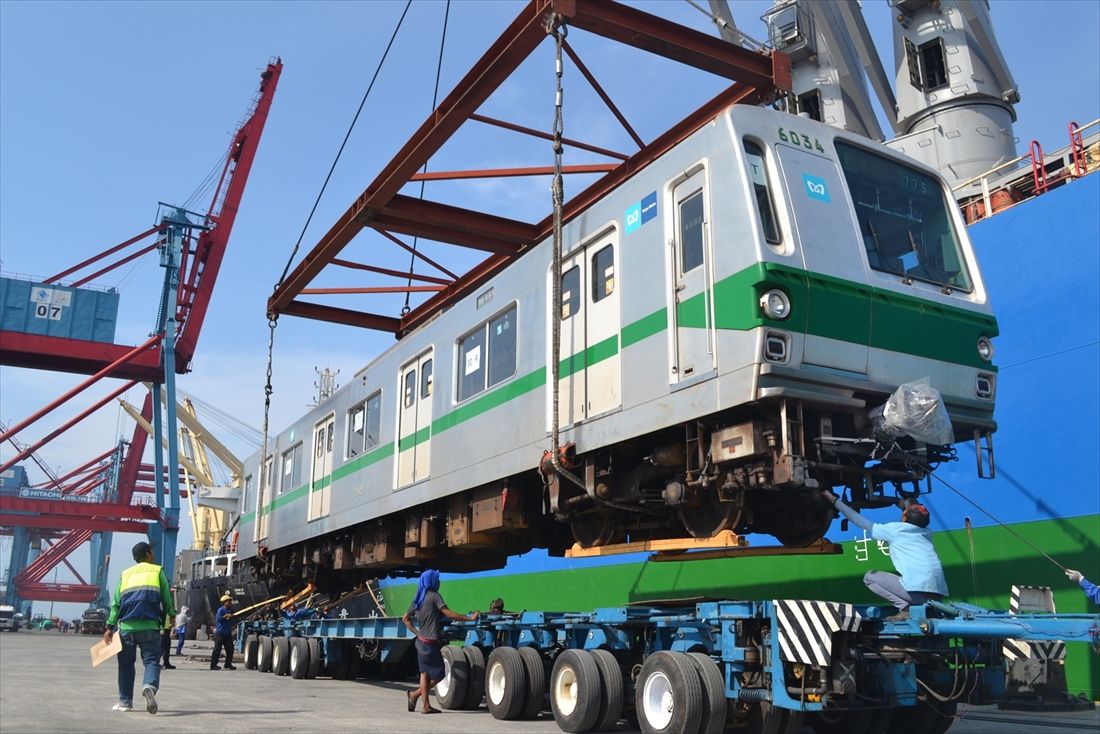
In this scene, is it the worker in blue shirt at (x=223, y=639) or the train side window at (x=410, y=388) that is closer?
the train side window at (x=410, y=388)

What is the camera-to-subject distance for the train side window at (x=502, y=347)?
28.7ft

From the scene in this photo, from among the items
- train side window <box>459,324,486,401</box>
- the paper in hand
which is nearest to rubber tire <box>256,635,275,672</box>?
the paper in hand

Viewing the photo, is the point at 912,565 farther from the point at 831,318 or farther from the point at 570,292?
the point at 570,292

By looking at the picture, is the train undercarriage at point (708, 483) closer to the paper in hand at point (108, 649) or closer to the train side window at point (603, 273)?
the train side window at point (603, 273)

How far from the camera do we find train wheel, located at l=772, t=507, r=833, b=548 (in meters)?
7.41

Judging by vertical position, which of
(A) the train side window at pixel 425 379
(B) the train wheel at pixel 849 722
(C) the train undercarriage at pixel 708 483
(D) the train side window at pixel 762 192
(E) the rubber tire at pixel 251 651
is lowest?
(E) the rubber tire at pixel 251 651

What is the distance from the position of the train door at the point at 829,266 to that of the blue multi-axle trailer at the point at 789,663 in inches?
67.5

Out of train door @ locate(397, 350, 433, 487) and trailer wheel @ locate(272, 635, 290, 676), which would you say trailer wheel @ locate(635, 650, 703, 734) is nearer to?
train door @ locate(397, 350, 433, 487)

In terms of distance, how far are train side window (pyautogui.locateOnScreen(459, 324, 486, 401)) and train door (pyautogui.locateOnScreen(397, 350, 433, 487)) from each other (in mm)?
794

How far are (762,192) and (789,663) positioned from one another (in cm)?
316

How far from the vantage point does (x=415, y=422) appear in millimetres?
10641

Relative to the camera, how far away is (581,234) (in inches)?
314

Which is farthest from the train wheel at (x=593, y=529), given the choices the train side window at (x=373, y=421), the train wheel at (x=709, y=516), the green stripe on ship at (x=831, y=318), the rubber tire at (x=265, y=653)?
the rubber tire at (x=265, y=653)

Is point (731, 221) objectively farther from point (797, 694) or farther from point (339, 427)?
point (339, 427)
